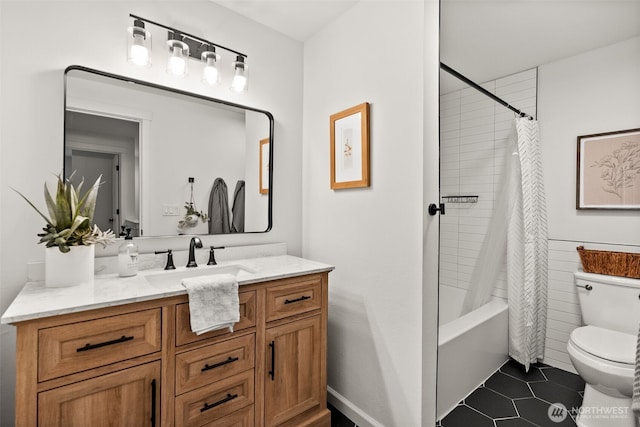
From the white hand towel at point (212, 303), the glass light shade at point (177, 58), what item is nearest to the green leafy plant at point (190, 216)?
the white hand towel at point (212, 303)

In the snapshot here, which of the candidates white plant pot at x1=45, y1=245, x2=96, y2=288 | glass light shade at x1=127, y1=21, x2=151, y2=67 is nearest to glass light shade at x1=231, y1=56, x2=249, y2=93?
glass light shade at x1=127, y1=21, x2=151, y2=67

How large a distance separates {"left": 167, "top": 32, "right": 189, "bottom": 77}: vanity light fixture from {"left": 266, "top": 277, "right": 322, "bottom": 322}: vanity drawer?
129cm

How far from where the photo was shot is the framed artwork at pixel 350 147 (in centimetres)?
172

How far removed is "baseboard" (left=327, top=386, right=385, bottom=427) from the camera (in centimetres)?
169

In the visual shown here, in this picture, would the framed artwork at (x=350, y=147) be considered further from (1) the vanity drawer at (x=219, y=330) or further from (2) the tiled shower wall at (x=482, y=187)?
(2) the tiled shower wall at (x=482, y=187)

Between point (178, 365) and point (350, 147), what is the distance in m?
1.43

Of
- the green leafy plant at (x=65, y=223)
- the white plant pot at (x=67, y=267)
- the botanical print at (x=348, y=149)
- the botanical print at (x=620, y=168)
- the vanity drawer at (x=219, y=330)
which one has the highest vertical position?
the botanical print at (x=348, y=149)

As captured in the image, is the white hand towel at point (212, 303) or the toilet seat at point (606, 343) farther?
the toilet seat at point (606, 343)

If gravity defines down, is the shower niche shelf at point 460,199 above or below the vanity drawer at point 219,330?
above

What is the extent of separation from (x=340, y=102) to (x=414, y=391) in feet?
5.65

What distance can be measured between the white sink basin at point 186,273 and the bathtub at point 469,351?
1.25m

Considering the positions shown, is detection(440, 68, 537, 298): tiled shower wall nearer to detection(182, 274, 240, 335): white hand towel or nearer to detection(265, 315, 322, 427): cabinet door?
detection(265, 315, 322, 427): cabinet door

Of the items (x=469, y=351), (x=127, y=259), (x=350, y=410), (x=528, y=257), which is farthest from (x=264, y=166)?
(x=528, y=257)

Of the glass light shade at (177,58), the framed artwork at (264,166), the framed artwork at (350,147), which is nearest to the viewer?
the glass light shade at (177,58)
